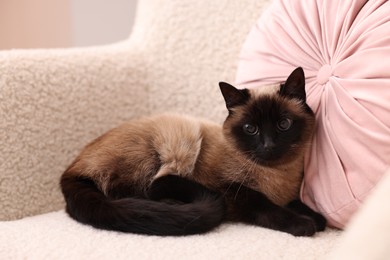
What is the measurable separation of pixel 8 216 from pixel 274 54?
866mm

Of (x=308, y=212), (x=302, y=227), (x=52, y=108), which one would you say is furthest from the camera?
(x=52, y=108)

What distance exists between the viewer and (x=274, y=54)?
1265mm

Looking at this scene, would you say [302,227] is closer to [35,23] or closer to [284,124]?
[284,124]

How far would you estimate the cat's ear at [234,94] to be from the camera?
123 cm

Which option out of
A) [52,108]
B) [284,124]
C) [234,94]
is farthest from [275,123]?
[52,108]

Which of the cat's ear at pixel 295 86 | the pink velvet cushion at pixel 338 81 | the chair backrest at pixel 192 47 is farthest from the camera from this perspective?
the chair backrest at pixel 192 47

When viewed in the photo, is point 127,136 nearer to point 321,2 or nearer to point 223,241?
point 223,241

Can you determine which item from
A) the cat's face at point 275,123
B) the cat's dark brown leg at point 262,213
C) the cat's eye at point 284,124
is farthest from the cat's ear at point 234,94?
the cat's dark brown leg at point 262,213

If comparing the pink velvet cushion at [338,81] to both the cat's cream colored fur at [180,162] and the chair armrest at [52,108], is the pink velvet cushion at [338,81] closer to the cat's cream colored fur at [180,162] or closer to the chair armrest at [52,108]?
the cat's cream colored fur at [180,162]

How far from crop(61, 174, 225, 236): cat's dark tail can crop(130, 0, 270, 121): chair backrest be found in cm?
48

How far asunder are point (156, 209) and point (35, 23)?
5.16 ft

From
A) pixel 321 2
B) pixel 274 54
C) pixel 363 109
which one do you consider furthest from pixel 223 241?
pixel 321 2

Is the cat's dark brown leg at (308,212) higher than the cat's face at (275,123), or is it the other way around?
the cat's face at (275,123)

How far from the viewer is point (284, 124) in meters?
1.18
